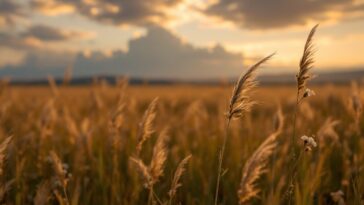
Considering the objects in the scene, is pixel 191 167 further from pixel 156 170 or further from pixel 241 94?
pixel 241 94

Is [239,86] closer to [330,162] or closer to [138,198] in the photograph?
[138,198]

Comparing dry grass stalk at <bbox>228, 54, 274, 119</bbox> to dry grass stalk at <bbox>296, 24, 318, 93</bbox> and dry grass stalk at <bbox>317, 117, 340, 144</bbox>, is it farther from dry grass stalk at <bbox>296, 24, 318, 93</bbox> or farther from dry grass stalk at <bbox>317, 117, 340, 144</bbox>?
dry grass stalk at <bbox>317, 117, 340, 144</bbox>

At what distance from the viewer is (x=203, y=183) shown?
3250 mm

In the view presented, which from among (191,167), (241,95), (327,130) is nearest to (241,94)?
(241,95)

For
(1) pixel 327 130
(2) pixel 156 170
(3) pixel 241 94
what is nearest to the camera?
(3) pixel 241 94

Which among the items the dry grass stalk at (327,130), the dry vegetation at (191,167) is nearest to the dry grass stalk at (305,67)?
the dry vegetation at (191,167)

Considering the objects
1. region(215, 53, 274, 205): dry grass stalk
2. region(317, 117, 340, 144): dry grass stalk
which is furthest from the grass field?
region(215, 53, 274, 205): dry grass stalk

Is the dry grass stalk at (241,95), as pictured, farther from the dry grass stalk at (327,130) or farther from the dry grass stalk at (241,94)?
the dry grass stalk at (327,130)

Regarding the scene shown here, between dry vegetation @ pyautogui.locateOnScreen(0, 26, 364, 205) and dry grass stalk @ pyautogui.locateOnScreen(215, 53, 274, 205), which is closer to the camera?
dry grass stalk @ pyautogui.locateOnScreen(215, 53, 274, 205)

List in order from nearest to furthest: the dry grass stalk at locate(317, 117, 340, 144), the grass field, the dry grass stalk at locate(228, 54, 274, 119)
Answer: the dry grass stalk at locate(228, 54, 274, 119), the grass field, the dry grass stalk at locate(317, 117, 340, 144)

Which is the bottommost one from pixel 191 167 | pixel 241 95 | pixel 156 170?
pixel 191 167

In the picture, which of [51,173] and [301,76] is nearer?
[301,76]

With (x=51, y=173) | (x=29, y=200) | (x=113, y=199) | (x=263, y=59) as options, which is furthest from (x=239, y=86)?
(x=51, y=173)

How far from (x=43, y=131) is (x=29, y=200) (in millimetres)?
652
